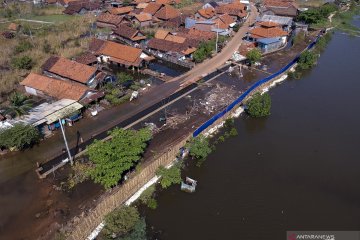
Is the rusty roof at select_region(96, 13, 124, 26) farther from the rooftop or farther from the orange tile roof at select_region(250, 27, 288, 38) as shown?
the orange tile roof at select_region(250, 27, 288, 38)

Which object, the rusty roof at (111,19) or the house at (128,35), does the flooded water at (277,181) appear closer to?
the house at (128,35)

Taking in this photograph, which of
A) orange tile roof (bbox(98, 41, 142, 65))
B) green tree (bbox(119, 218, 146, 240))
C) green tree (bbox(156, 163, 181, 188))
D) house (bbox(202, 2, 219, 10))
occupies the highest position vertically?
house (bbox(202, 2, 219, 10))

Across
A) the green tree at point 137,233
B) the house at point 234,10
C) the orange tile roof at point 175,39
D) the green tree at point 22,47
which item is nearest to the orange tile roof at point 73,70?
the green tree at point 22,47

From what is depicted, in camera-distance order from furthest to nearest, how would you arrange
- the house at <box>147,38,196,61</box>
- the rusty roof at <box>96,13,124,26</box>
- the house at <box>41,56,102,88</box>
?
the rusty roof at <box>96,13,124,26</box>
the house at <box>147,38,196,61</box>
the house at <box>41,56,102,88</box>

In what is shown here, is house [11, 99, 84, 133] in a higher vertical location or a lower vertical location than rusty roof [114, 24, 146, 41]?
lower

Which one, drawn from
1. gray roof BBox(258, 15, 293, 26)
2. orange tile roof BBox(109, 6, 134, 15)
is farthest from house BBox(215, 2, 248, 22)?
orange tile roof BBox(109, 6, 134, 15)

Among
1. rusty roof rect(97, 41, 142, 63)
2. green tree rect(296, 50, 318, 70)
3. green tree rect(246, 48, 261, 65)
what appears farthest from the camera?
green tree rect(296, 50, 318, 70)

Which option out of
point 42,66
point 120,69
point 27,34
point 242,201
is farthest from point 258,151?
point 27,34

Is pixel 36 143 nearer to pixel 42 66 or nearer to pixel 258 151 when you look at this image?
pixel 42 66
